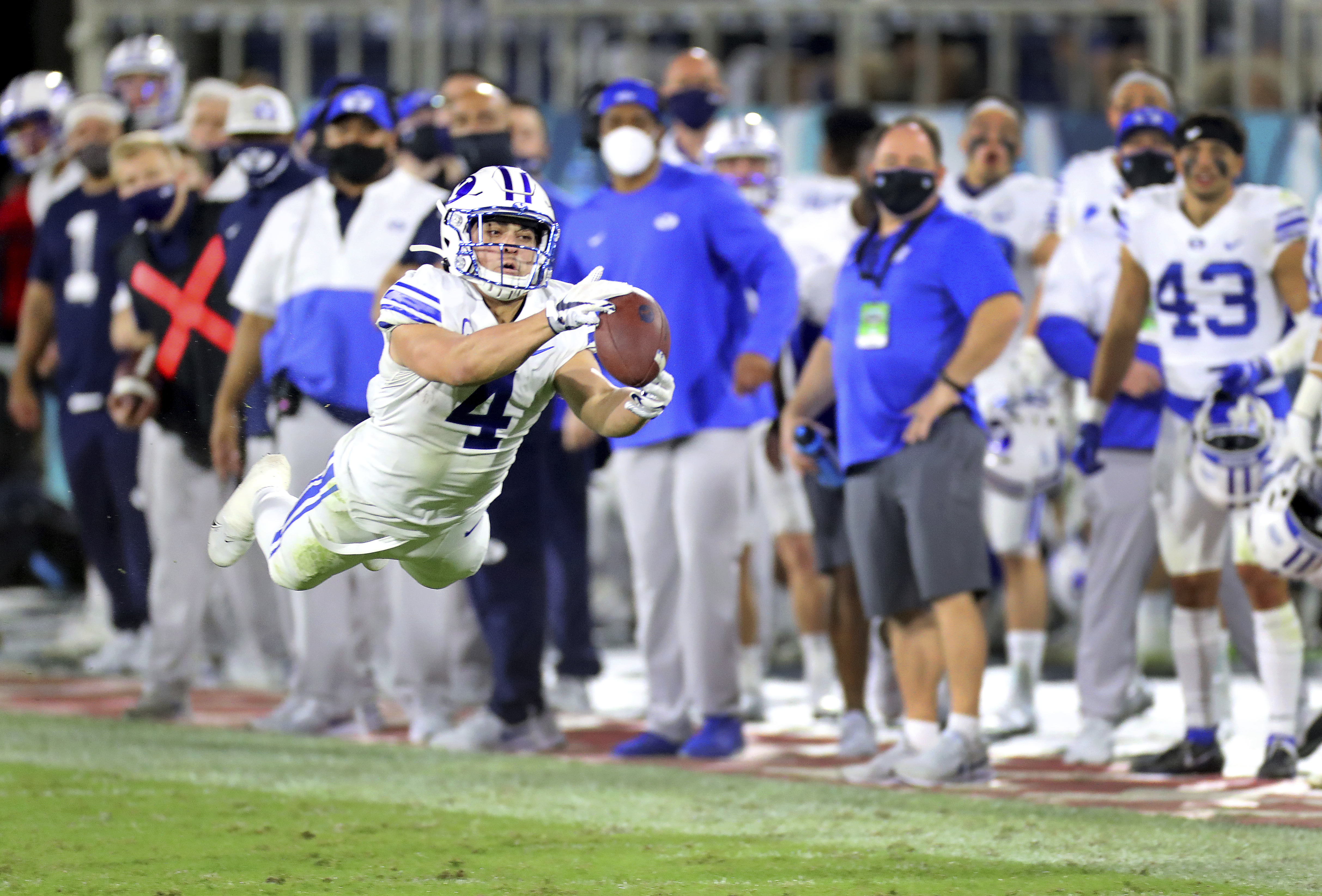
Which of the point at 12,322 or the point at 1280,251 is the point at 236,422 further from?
the point at 12,322

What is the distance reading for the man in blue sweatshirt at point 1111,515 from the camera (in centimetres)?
691

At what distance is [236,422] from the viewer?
5996mm

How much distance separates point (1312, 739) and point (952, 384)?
1748mm

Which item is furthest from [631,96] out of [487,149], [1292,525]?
[1292,525]

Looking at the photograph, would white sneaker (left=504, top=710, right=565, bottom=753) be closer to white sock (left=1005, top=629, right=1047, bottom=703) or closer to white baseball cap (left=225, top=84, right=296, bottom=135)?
white sock (left=1005, top=629, right=1047, bottom=703)

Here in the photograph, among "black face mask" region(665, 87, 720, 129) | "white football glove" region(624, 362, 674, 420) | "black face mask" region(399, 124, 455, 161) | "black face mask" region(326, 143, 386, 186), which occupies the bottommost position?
"white football glove" region(624, 362, 674, 420)

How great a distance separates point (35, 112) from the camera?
9977mm

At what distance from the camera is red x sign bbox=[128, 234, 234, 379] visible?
22.9ft

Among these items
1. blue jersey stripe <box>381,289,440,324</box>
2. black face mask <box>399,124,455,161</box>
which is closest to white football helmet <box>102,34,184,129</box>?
black face mask <box>399,124,455,161</box>

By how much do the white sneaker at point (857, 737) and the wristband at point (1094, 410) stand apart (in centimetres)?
138

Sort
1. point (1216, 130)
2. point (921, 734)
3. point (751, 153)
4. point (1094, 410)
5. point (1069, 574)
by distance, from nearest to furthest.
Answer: point (921, 734) < point (1216, 130) < point (1094, 410) < point (751, 153) < point (1069, 574)

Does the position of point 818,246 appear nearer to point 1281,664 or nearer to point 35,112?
point 1281,664

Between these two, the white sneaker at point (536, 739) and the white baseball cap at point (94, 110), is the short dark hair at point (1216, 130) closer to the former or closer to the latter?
the white sneaker at point (536, 739)

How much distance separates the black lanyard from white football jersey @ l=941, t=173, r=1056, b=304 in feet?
4.34
